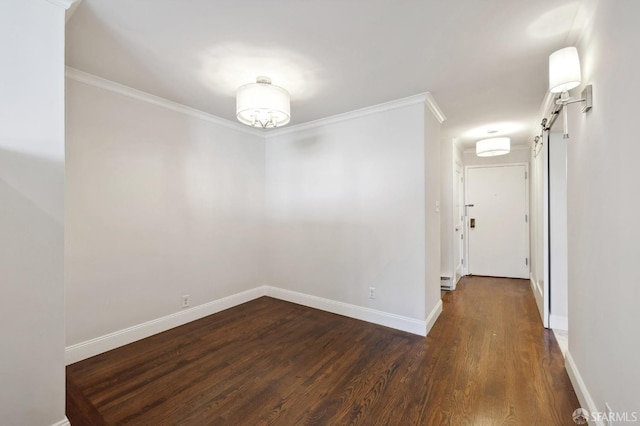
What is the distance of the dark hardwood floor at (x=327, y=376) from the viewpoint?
5.75ft

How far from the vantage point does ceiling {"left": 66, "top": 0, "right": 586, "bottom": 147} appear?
164 cm

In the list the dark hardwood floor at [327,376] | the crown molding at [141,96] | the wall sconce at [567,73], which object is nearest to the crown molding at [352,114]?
the crown molding at [141,96]

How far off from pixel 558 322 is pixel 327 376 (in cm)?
254

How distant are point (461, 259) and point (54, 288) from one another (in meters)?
5.61

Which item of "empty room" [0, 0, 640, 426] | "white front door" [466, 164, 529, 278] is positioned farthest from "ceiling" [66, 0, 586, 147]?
"white front door" [466, 164, 529, 278]

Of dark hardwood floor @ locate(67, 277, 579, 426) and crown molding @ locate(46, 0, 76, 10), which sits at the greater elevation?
crown molding @ locate(46, 0, 76, 10)

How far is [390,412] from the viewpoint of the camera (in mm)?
1764

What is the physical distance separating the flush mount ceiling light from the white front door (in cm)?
443

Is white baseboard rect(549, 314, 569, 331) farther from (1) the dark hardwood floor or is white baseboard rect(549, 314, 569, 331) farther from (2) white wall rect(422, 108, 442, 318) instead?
(2) white wall rect(422, 108, 442, 318)

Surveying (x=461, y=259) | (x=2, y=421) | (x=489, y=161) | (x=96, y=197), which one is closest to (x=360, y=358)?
(x=2, y=421)

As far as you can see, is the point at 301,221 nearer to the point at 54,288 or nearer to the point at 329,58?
the point at 329,58

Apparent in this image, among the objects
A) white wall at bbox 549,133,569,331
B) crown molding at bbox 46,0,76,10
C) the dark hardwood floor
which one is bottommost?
the dark hardwood floor

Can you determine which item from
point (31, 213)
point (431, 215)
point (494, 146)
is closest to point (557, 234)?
point (431, 215)

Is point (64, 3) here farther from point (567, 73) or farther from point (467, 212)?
point (467, 212)
